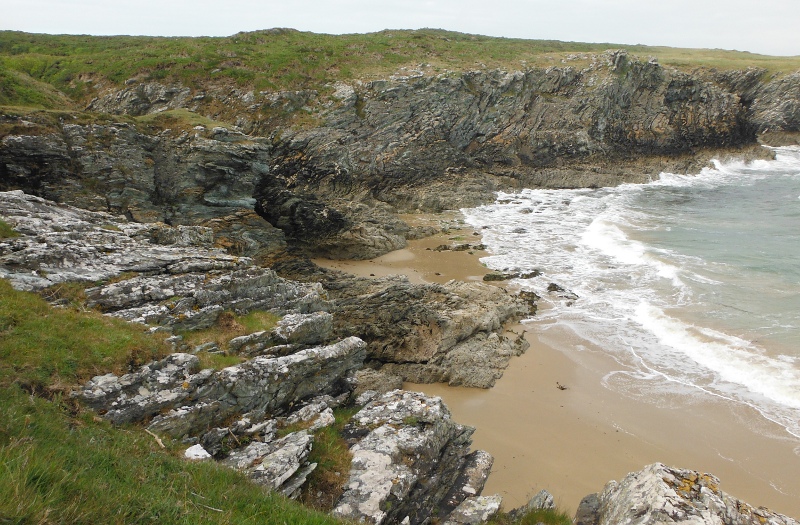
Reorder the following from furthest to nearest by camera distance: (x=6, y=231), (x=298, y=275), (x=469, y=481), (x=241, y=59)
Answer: (x=241, y=59) < (x=298, y=275) < (x=6, y=231) < (x=469, y=481)

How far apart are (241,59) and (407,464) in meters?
43.0

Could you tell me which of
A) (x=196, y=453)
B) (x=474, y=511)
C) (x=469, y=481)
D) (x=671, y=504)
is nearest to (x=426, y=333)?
(x=469, y=481)

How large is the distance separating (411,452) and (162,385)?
3.93 meters

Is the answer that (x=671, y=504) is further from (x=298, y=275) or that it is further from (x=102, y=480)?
(x=298, y=275)

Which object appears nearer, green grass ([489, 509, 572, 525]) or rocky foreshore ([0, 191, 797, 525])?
rocky foreshore ([0, 191, 797, 525])

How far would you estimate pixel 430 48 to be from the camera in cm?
5450

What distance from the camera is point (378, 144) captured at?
125 feet

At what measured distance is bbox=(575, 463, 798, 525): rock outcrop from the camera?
6.28 meters

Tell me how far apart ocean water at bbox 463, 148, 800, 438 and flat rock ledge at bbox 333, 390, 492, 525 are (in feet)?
25.7

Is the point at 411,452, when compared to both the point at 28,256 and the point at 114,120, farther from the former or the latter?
the point at 114,120

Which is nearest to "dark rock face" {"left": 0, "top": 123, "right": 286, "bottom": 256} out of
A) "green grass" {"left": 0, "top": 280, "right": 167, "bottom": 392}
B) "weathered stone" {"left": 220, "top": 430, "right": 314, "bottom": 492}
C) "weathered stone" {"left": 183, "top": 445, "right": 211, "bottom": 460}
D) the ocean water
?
"green grass" {"left": 0, "top": 280, "right": 167, "bottom": 392}

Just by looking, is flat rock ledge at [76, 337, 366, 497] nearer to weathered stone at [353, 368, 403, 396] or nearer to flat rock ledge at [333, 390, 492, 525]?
flat rock ledge at [333, 390, 492, 525]

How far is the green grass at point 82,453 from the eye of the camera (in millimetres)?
3482

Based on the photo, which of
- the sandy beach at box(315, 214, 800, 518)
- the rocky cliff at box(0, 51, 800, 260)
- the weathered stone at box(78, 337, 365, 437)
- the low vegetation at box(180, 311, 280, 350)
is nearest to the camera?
the weathered stone at box(78, 337, 365, 437)
